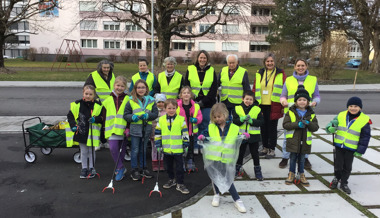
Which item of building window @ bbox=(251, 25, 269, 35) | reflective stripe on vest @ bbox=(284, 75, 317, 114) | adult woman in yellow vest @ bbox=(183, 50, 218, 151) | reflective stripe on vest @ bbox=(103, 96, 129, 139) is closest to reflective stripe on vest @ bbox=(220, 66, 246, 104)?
adult woman in yellow vest @ bbox=(183, 50, 218, 151)

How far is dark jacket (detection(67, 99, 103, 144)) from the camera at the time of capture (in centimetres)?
478

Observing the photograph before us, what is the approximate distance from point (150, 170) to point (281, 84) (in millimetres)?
2934

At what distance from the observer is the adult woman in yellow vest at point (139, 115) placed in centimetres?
464

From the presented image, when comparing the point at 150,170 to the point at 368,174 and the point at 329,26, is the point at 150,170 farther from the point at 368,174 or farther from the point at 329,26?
the point at 329,26

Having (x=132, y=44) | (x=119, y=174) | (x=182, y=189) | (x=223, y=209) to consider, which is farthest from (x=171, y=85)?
(x=132, y=44)

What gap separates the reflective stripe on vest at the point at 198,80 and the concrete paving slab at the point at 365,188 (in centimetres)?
262

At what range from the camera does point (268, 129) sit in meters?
5.80

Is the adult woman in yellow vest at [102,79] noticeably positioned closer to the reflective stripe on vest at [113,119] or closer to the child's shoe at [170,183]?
the reflective stripe on vest at [113,119]

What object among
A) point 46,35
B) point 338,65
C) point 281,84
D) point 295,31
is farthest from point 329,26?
point 46,35

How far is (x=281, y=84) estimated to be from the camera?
544 centimetres

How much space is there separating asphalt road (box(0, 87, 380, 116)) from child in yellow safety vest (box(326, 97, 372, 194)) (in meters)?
7.29

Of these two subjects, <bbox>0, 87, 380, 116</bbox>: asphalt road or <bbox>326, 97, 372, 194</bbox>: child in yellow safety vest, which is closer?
<bbox>326, 97, 372, 194</bbox>: child in yellow safety vest

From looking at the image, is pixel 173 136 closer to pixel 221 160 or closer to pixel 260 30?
pixel 221 160

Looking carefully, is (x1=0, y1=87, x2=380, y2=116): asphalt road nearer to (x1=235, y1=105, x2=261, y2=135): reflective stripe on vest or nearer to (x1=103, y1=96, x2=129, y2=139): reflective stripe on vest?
(x1=103, y1=96, x2=129, y2=139): reflective stripe on vest
